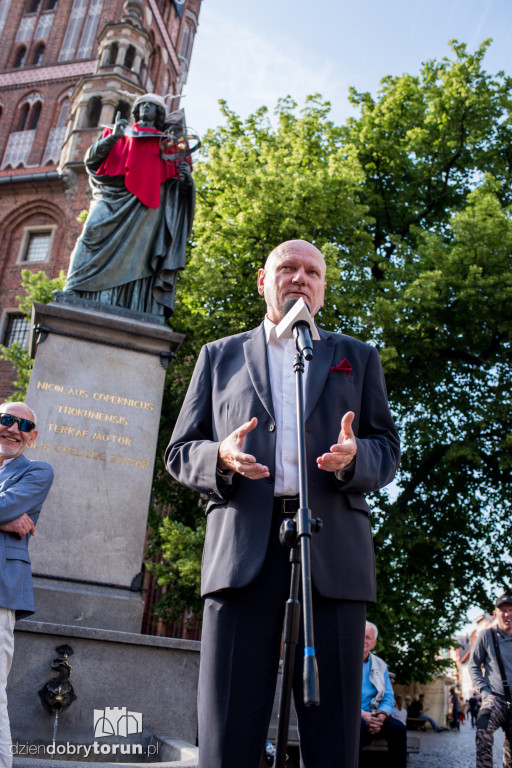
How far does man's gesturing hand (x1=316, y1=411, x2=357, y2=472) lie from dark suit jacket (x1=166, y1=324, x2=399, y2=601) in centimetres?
7

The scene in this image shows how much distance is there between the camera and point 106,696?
487cm

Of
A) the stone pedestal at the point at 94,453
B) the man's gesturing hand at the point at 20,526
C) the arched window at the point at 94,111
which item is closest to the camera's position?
the man's gesturing hand at the point at 20,526

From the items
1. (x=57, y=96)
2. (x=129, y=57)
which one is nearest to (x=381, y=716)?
(x=129, y=57)

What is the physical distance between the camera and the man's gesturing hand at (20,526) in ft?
12.7

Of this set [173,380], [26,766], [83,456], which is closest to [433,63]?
[173,380]

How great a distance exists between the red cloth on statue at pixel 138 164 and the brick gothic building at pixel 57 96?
2035 cm

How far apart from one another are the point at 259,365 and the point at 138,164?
5.84 metres

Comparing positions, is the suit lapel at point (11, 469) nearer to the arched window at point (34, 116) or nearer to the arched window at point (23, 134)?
the arched window at point (23, 134)

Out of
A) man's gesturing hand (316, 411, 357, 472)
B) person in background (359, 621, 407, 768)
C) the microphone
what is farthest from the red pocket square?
person in background (359, 621, 407, 768)

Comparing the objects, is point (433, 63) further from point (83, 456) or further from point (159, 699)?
point (159, 699)

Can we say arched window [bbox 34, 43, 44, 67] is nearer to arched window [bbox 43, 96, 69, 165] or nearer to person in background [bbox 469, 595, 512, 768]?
arched window [bbox 43, 96, 69, 165]

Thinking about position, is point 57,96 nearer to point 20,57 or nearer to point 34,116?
point 34,116

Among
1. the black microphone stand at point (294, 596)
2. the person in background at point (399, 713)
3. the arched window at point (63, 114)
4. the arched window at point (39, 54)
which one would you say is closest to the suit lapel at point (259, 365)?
the black microphone stand at point (294, 596)

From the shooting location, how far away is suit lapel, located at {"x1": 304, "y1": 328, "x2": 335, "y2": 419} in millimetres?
2406
